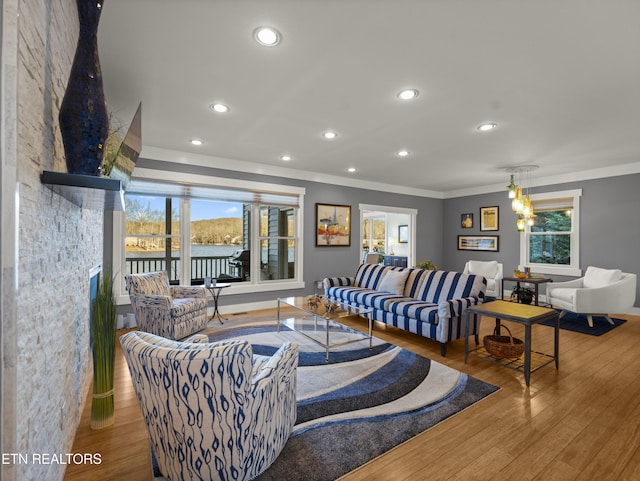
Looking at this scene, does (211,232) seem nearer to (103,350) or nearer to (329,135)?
(329,135)

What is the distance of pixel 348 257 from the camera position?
6578 mm

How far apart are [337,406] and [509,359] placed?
1.96 meters

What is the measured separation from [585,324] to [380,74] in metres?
4.87

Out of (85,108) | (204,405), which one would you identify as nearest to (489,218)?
(204,405)

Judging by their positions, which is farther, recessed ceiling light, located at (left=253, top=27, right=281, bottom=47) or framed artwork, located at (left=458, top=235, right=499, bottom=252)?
framed artwork, located at (left=458, top=235, right=499, bottom=252)

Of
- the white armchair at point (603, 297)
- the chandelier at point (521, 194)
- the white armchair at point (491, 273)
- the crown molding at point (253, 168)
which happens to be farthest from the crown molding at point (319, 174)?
the white armchair at point (603, 297)

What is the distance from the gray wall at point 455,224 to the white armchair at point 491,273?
1.68ft

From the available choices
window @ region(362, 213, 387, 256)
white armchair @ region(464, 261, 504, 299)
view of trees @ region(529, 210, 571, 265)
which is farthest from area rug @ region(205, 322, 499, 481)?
window @ region(362, 213, 387, 256)

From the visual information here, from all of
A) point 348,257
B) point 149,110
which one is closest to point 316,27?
point 149,110

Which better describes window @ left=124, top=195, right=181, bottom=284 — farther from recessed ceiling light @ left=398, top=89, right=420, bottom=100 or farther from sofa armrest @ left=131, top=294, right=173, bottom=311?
recessed ceiling light @ left=398, top=89, right=420, bottom=100

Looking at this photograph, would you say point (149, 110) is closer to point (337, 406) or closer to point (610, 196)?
point (337, 406)

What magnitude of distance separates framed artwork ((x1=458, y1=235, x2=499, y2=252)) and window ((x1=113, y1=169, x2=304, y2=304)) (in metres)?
4.40

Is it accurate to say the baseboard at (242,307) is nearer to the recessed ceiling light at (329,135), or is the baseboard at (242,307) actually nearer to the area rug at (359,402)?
the area rug at (359,402)

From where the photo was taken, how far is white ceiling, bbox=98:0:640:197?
182cm
